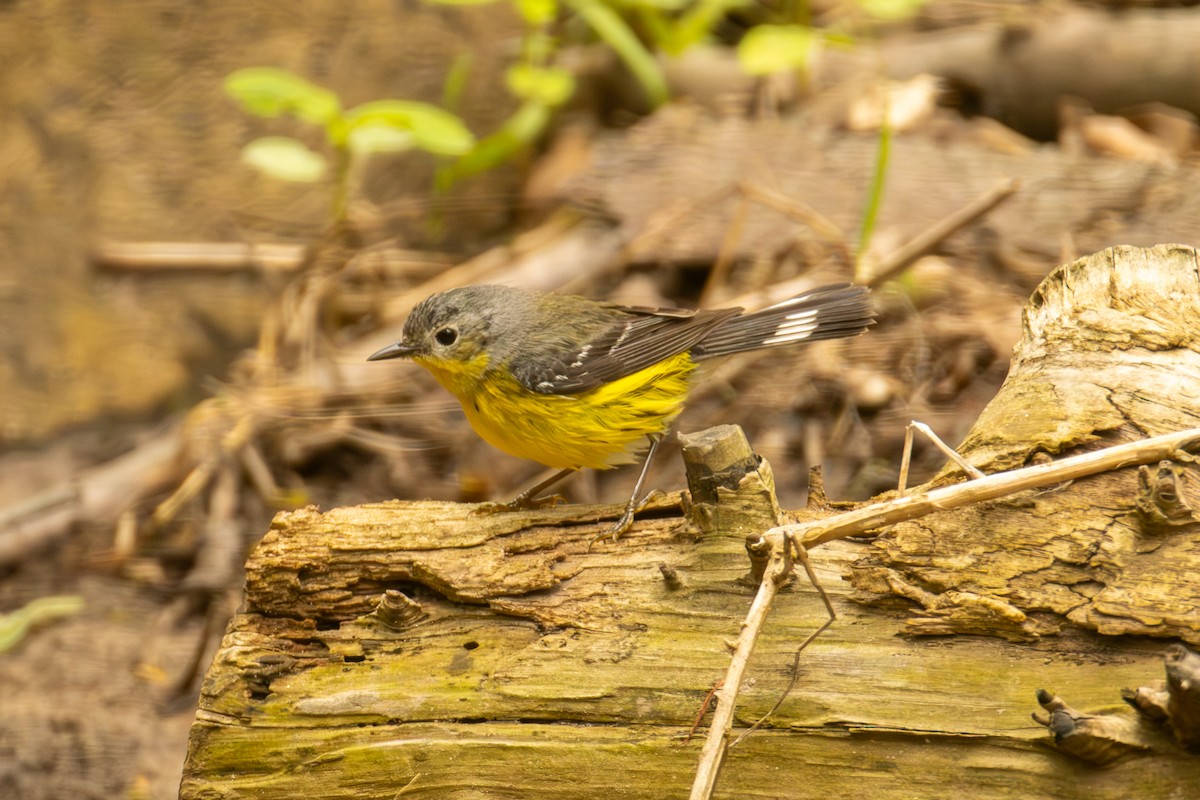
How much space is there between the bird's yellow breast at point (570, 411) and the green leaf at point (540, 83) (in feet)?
10.6

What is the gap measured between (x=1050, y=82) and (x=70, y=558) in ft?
21.9

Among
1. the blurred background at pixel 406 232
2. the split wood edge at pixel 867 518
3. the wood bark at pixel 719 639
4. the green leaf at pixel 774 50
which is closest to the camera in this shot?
the split wood edge at pixel 867 518

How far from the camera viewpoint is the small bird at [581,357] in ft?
14.3

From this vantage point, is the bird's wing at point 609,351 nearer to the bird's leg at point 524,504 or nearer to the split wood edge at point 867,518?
the bird's leg at point 524,504

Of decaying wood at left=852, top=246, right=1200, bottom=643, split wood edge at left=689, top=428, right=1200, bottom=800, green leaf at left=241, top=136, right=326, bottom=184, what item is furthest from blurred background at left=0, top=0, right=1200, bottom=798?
split wood edge at left=689, top=428, right=1200, bottom=800

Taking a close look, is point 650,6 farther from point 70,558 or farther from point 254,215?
point 70,558

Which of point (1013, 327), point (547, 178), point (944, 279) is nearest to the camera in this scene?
point (1013, 327)

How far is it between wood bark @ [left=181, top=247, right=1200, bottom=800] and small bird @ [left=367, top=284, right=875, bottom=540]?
67cm

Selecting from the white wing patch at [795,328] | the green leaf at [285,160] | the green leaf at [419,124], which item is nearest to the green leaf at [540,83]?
the green leaf at [419,124]

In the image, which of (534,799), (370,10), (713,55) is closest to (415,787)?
(534,799)

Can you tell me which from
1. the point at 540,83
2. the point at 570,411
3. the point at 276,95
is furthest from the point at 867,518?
the point at 540,83

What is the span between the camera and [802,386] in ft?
19.8

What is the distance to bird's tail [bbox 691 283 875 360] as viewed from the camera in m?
4.46

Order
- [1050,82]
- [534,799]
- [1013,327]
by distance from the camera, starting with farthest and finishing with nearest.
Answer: [1050,82]
[1013,327]
[534,799]
